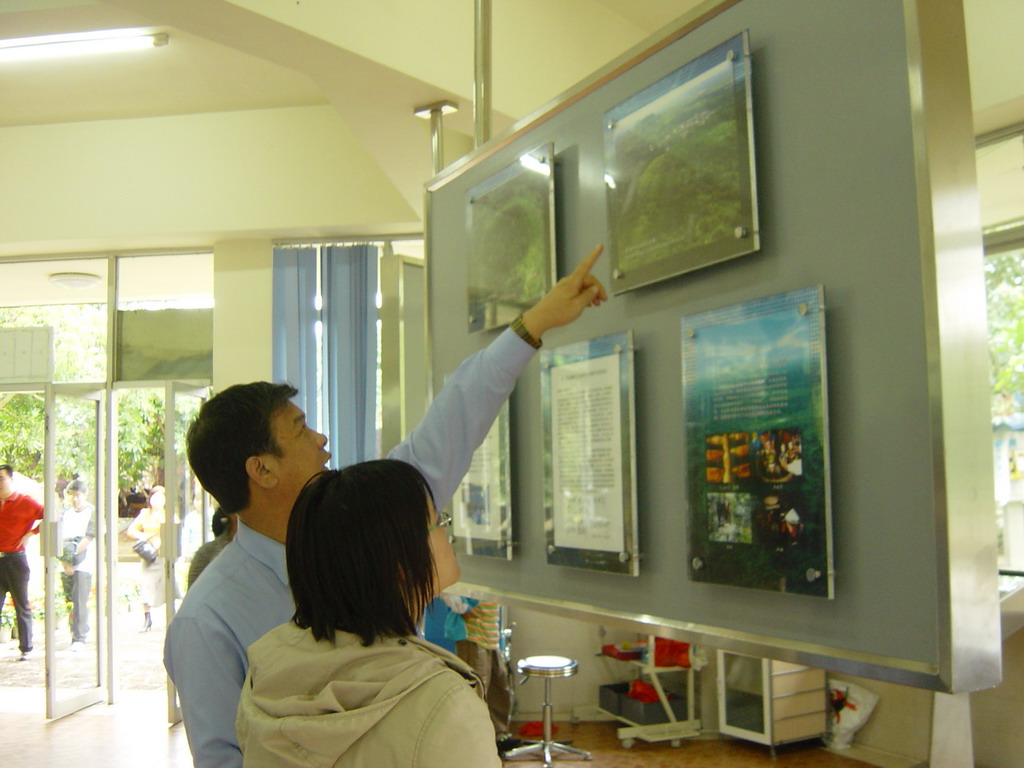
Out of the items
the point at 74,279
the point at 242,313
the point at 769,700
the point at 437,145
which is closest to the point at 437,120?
the point at 437,145

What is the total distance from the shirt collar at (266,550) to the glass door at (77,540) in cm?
630

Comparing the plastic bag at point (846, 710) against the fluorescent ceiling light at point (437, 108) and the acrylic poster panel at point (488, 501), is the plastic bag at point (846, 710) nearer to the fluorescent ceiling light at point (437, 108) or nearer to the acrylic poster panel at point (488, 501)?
the fluorescent ceiling light at point (437, 108)

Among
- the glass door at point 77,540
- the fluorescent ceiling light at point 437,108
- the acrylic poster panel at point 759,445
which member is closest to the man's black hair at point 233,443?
the acrylic poster panel at point 759,445

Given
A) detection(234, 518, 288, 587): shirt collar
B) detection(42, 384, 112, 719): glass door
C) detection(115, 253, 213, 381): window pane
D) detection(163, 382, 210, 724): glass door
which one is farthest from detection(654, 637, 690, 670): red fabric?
detection(234, 518, 288, 587): shirt collar

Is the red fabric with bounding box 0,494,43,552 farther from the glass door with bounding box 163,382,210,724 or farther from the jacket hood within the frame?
the jacket hood

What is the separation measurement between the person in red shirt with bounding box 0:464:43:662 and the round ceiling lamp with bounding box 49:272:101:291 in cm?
153

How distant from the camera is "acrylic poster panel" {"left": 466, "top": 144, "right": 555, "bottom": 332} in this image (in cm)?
167

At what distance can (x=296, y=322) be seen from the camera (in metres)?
6.71

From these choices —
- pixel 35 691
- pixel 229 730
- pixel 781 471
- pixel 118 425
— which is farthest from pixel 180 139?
pixel 781 471

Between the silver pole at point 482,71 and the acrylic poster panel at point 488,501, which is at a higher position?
the silver pole at point 482,71

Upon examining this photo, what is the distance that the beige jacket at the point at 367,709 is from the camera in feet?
3.14

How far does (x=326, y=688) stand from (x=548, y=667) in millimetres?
4982

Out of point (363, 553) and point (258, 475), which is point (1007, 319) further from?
point (363, 553)

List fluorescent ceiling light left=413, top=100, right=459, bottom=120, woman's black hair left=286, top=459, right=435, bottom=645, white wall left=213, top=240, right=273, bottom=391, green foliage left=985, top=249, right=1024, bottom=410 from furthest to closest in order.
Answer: white wall left=213, top=240, right=273, bottom=391 < green foliage left=985, top=249, right=1024, bottom=410 < fluorescent ceiling light left=413, top=100, right=459, bottom=120 < woman's black hair left=286, top=459, right=435, bottom=645
